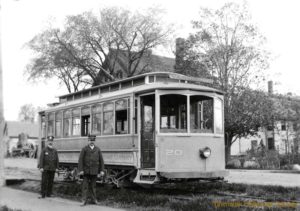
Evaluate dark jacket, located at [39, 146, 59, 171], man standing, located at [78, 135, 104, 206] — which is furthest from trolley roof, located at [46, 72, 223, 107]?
dark jacket, located at [39, 146, 59, 171]

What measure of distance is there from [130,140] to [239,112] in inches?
735

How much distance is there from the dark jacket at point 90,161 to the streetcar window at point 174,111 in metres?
2.32

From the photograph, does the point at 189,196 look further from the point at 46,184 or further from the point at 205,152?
the point at 46,184

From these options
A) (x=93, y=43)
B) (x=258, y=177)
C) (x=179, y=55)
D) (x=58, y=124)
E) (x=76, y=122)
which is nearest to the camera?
(x=76, y=122)

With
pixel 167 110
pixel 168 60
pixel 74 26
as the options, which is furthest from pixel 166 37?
pixel 167 110

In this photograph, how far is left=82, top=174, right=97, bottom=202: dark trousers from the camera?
34.6 ft

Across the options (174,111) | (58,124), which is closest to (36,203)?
(174,111)

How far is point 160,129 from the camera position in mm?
11898

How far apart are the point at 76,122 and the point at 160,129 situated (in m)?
4.61

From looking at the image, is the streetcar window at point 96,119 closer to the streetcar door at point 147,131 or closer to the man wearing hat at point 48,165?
the man wearing hat at point 48,165

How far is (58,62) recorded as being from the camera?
3962cm

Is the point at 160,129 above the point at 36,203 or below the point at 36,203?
above

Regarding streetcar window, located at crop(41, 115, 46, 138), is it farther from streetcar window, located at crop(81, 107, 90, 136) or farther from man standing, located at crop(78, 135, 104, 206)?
man standing, located at crop(78, 135, 104, 206)

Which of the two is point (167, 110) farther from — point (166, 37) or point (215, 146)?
point (166, 37)
